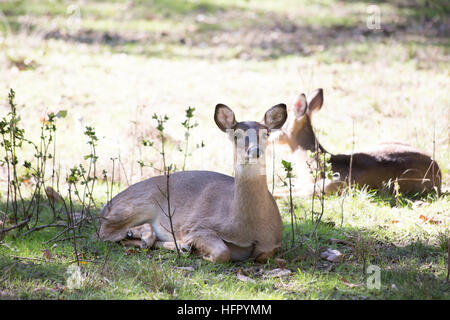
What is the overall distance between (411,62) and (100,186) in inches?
261

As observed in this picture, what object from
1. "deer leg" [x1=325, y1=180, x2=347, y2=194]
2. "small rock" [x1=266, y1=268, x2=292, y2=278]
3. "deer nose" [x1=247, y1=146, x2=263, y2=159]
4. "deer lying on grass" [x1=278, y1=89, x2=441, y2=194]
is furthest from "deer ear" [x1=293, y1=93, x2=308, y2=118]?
"small rock" [x1=266, y1=268, x2=292, y2=278]

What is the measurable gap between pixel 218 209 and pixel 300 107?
2.90 meters

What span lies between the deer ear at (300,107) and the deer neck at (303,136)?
10 centimetres

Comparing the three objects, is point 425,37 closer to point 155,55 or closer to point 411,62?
point 411,62

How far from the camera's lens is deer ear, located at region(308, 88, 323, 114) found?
26.2ft

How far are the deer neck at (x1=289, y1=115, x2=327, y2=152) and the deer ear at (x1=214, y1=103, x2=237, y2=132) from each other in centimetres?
295

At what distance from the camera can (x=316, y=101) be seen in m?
8.05

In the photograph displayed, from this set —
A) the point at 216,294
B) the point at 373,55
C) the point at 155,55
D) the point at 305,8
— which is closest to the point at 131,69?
the point at 155,55

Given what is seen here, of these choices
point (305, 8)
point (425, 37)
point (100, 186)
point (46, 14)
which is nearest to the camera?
point (100, 186)

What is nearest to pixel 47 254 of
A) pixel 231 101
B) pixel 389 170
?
pixel 389 170

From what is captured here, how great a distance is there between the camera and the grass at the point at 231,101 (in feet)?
15.3

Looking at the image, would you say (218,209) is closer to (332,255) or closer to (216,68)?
(332,255)
